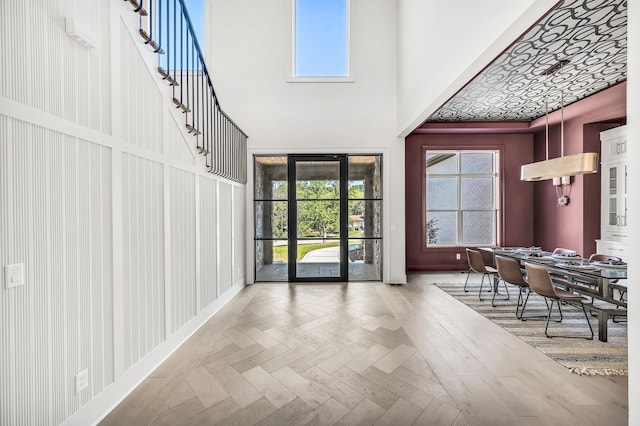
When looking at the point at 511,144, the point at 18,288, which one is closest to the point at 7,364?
the point at 18,288

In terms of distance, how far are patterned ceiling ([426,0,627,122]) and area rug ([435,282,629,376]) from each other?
301 centimetres

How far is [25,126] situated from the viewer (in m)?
1.33

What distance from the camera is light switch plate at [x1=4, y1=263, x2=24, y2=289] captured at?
1249 millimetres

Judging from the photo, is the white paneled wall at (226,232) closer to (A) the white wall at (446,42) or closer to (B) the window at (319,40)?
(B) the window at (319,40)

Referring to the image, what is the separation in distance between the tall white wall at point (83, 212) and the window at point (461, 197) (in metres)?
5.65

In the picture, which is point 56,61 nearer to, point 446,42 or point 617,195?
point 446,42

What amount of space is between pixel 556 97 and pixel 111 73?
638 cm

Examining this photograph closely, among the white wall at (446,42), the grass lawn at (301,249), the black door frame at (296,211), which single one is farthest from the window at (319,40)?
the grass lawn at (301,249)

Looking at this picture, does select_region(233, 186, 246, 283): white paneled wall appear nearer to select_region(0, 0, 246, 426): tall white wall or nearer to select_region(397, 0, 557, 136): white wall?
select_region(0, 0, 246, 426): tall white wall

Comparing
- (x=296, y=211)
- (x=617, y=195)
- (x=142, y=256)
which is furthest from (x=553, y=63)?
(x=142, y=256)

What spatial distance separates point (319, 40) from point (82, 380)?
19.5 feet

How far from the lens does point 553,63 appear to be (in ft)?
11.3

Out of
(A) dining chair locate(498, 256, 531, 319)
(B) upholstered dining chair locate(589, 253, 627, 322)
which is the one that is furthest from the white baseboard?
(B) upholstered dining chair locate(589, 253, 627, 322)

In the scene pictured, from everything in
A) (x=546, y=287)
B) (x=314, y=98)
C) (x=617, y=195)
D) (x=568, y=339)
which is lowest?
(x=568, y=339)
